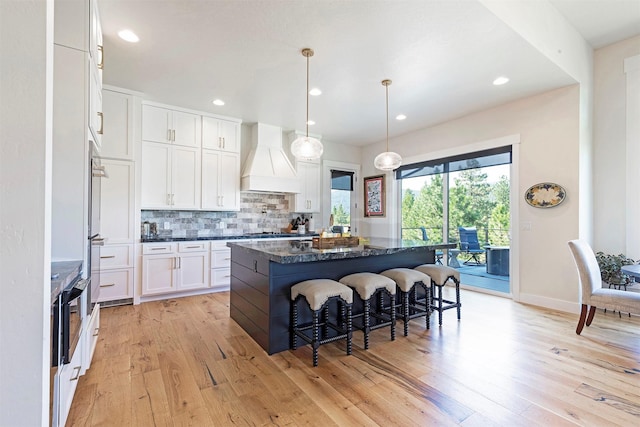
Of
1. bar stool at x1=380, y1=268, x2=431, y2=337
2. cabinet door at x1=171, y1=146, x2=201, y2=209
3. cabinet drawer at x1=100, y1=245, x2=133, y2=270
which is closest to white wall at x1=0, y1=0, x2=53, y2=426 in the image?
bar stool at x1=380, y1=268, x2=431, y2=337

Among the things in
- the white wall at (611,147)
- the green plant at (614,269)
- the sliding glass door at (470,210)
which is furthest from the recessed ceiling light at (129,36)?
the green plant at (614,269)

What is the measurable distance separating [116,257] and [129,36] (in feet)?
8.26

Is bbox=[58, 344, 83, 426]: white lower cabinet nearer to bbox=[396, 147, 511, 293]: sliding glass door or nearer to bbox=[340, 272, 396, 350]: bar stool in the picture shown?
bbox=[340, 272, 396, 350]: bar stool

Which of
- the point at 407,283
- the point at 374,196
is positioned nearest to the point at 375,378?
the point at 407,283

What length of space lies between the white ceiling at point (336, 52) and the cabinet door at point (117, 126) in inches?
9.5

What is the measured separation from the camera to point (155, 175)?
424 centimetres

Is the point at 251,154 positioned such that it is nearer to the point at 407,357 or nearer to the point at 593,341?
the point at 407,357

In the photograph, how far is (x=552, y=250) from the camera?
150 inches

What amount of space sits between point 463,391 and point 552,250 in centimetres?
280

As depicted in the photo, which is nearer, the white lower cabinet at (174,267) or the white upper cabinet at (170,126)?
the white lower cabinet at (174,267)

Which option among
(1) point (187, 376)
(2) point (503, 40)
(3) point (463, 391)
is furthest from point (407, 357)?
(2) point (503, 40)

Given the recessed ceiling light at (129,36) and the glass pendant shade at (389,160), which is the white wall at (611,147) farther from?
the recessed ceiling light at (129,36)

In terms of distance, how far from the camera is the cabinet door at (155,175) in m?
4.17

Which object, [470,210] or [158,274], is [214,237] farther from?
[470,210]
